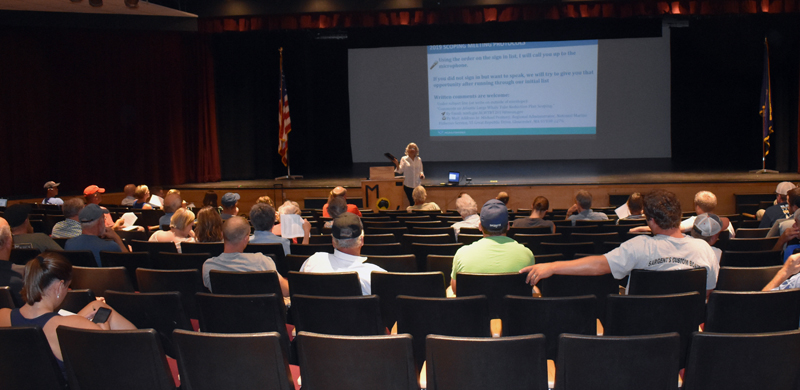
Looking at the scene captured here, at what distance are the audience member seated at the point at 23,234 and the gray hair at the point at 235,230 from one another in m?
1.91

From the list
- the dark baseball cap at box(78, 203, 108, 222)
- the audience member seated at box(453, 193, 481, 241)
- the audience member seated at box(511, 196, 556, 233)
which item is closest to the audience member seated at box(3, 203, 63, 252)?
the dark baseball cap at box(78, 203, 108, 222)

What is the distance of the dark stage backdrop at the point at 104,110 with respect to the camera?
1110 centimetres

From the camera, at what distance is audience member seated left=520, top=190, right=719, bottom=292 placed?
2.90 metres

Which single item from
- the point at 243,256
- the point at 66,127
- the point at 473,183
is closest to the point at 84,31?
the point at 66,127

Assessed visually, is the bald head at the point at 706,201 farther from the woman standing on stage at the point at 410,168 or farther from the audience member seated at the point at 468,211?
the woman standing on stage at the point at 410,168

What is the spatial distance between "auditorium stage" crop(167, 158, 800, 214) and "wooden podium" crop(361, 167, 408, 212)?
17 centimetres

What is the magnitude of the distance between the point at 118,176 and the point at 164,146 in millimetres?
1201

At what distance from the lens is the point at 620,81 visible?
13047mm

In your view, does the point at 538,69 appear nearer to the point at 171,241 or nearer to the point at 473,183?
the point at 473,183

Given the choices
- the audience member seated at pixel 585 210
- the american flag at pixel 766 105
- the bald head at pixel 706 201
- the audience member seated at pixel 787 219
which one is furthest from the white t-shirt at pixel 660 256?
the american flag at pixel 766 105

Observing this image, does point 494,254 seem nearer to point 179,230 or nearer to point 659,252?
point 659,252

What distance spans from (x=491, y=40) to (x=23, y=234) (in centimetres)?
1028

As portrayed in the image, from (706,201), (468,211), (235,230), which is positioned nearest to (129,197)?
(468,211)

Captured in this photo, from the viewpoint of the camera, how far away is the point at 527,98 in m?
12.8
